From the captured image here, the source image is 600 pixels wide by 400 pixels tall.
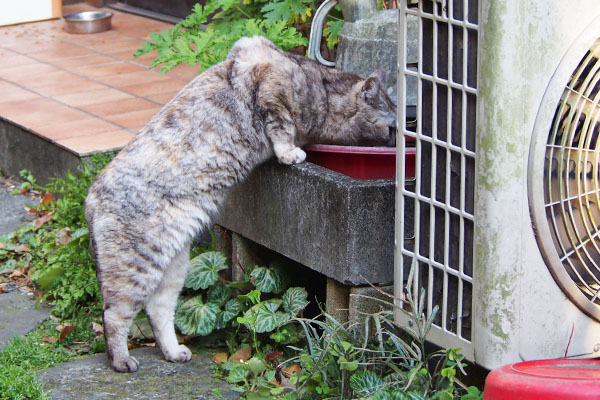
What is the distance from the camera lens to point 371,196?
3.24 metres

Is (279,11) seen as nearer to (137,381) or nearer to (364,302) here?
(364,302)

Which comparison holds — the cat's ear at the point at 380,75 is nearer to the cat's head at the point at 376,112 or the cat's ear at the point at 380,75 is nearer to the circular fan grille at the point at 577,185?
the cat's head at the point at 376,112

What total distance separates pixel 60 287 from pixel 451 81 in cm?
262

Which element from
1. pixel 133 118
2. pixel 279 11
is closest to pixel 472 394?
pixel 279 11

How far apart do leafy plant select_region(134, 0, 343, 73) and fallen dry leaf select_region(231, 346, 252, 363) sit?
135 centimetres

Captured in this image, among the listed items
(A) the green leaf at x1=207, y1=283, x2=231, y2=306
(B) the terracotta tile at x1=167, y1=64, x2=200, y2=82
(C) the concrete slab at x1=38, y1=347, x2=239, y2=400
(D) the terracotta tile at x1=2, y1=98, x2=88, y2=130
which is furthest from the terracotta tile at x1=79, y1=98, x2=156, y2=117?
(C) the concrete slab at x1=38, y1=347, x2=239, y2=400

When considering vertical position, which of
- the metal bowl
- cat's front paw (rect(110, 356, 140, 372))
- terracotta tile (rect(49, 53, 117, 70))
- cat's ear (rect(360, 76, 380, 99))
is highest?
the metal bowl

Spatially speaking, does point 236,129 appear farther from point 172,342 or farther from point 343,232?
point 172,342

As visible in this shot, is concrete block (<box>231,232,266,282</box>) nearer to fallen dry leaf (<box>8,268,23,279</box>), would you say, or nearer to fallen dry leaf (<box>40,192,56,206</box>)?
fallen dry leaf (<box>8,268,23,279</box>)

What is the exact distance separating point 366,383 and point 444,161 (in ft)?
2.57

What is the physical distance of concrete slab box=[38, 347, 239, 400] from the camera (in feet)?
10.9

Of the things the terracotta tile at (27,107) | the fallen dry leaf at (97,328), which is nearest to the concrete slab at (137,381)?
the fallen dry leaf at (97,328)

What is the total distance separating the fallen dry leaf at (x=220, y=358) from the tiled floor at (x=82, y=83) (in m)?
1.90

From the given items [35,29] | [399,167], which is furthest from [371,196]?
[35,29]
